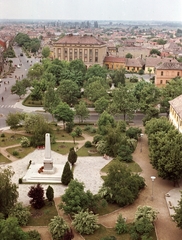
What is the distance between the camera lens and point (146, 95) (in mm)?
63188

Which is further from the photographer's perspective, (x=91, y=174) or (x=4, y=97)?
(x=4, y=97)

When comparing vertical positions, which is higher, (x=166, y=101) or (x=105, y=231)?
(x=166, y=101)

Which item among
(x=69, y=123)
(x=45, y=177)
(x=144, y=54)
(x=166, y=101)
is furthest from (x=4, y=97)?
(x=144, y=54)

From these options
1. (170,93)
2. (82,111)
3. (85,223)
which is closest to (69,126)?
(82,111)

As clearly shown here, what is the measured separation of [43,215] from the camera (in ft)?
107

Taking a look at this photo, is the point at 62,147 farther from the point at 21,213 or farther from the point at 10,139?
the point at 21,213

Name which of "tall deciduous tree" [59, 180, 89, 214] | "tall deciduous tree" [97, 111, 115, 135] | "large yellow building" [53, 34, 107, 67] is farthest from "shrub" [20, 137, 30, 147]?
"large yellow building" [53, 34, 107, 67]

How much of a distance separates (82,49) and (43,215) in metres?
94.7

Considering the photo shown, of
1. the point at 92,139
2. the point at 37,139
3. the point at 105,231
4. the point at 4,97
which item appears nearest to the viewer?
the point at 105,231

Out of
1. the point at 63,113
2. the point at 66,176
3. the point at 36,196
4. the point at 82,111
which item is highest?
the point at 63,113

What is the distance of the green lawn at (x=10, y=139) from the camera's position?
50819 millimetres

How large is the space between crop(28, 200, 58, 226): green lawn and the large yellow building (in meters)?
90.8

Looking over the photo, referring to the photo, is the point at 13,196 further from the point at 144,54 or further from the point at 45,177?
the point at 144,54

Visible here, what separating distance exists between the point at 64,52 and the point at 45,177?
289 feet
